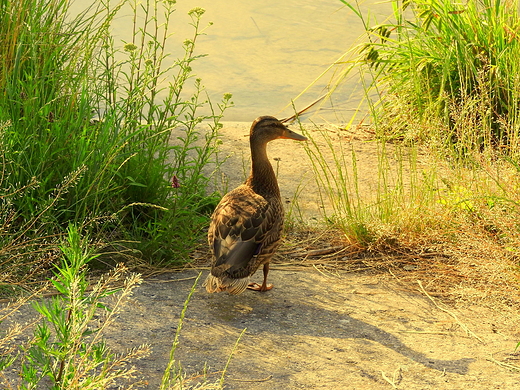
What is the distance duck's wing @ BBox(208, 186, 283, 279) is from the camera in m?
3.98

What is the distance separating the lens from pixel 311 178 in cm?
629

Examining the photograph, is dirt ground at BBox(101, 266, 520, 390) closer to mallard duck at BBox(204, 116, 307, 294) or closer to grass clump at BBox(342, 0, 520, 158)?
mallard duck at BBox(204, 116, 307, 294)

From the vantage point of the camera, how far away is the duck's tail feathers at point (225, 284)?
12.7ft

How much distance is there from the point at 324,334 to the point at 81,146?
1790 mm

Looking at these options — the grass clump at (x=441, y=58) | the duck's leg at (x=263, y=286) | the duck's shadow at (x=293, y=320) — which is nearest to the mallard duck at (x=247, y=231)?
the duck's leg at (x=263, y=286)

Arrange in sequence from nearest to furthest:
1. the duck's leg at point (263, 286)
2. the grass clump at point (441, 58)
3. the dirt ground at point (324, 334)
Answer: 1. the dirt ground at point (324, 334)
2. the duck's leg at point (263, 286)
3. the grass clump at point (441, 58)

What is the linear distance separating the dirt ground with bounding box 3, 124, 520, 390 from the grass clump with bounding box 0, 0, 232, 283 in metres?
0.45

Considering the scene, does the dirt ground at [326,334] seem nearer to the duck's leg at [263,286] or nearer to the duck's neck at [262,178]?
the duck's leg at [263,286]

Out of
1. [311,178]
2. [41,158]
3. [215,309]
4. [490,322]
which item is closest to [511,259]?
[490,322]

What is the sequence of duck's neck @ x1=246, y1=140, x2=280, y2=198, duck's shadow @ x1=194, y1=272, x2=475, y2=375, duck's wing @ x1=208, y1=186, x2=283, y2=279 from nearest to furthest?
duck's shadow @ x1=194, y1=272, x2=475, y2=375 → duck's wing @ x1=208, y1=186, x2=283, y2=279 → duck's neck @ x1=246, y1=140, x2=280, y2=198

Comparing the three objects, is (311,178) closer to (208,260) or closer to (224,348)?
(208,260)

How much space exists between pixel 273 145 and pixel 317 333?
3662mm

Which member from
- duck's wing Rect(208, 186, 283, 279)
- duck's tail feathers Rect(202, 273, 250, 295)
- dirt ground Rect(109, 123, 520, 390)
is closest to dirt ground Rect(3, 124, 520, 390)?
dirt ground Rect(109, 123, 520, 390)

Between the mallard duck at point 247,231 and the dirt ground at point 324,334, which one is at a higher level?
the mallard duck at point 247,231
